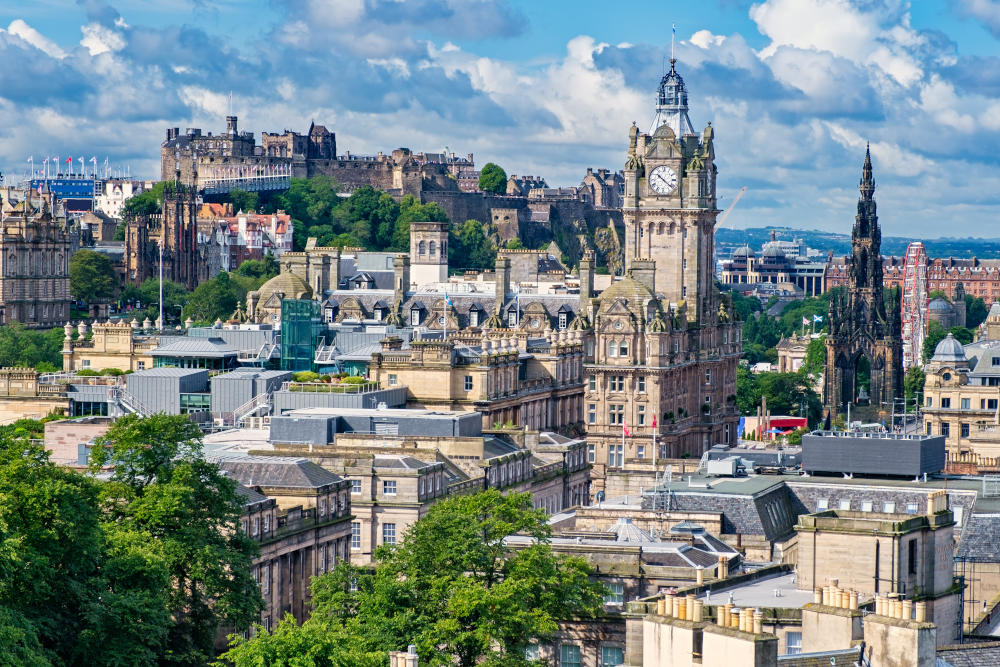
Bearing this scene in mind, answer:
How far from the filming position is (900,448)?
87.3 m

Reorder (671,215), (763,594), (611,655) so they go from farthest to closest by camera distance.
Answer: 1. (671,215)
2. (611,655)
3. (763,594)

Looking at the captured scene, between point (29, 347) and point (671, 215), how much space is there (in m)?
49.3

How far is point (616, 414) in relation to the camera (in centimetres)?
14700

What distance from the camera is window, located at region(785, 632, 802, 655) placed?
169ft

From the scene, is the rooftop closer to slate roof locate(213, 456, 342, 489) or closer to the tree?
the tree

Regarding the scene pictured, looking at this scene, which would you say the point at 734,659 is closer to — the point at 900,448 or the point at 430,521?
the point at 430,521

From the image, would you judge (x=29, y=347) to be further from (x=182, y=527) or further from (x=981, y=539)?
(x=981, y=539)

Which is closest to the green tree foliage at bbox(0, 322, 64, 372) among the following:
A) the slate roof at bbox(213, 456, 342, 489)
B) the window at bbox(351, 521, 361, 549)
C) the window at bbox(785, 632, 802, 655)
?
the window at bbox(351, 521, 361, 549)

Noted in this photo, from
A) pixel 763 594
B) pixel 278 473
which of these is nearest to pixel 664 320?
pixel 278 473

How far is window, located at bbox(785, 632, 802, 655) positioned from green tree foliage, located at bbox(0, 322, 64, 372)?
4533 inches

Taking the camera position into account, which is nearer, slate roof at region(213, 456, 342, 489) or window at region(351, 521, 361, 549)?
slate roof at region(213, 456, 342, 489)

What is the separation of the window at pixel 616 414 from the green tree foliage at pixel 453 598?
77493 mm

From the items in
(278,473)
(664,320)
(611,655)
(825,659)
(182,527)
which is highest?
(664,320)

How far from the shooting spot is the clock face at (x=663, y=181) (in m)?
158
